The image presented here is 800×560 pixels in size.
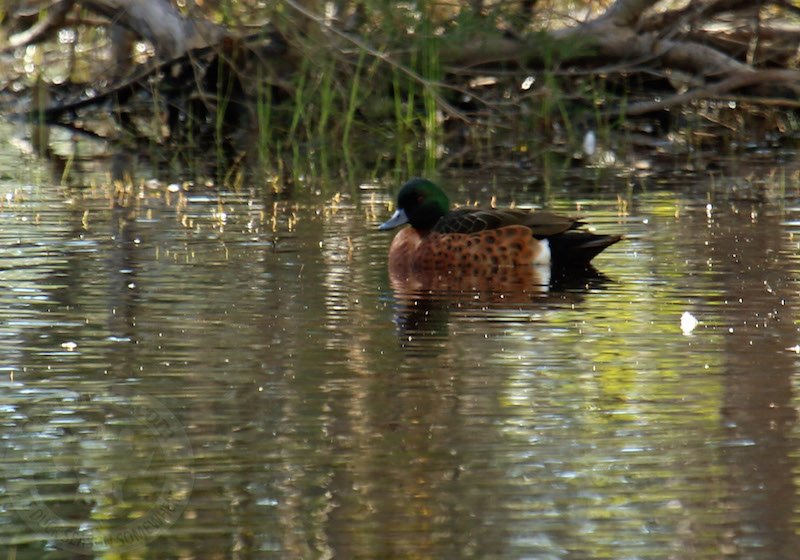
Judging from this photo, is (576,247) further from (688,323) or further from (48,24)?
(48,24)

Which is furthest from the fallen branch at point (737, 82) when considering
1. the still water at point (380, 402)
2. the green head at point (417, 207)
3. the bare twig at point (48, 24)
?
the green head at point (417, 207)

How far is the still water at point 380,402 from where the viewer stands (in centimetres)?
489

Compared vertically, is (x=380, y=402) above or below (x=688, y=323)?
below

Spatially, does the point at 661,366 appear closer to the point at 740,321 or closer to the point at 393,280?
the point at 740,321

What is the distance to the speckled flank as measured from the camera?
10.1m

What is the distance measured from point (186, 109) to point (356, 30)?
299cm

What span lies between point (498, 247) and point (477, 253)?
129mm

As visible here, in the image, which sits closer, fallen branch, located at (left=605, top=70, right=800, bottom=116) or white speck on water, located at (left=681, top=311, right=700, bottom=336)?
white speck on water, located at (left=681, top=311, right=700, bottom=336)

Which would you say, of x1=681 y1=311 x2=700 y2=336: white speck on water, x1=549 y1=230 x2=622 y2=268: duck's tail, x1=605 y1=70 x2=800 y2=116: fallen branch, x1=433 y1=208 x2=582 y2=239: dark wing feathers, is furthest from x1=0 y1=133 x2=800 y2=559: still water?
x1=605 y1=70 x2=800 y2=116: fallen branch

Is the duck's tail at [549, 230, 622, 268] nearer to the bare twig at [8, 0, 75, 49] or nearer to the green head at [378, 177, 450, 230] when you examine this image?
the green head at [378, 177, 450, 230]

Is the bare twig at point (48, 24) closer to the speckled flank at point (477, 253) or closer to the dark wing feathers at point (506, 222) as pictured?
the dark wing feathers at point (506, 222)

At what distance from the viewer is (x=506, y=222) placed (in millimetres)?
10266

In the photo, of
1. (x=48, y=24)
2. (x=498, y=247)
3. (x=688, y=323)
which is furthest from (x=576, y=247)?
(x=48, y=24)

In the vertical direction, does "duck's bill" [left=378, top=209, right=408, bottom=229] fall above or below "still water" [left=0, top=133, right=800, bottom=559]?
above
